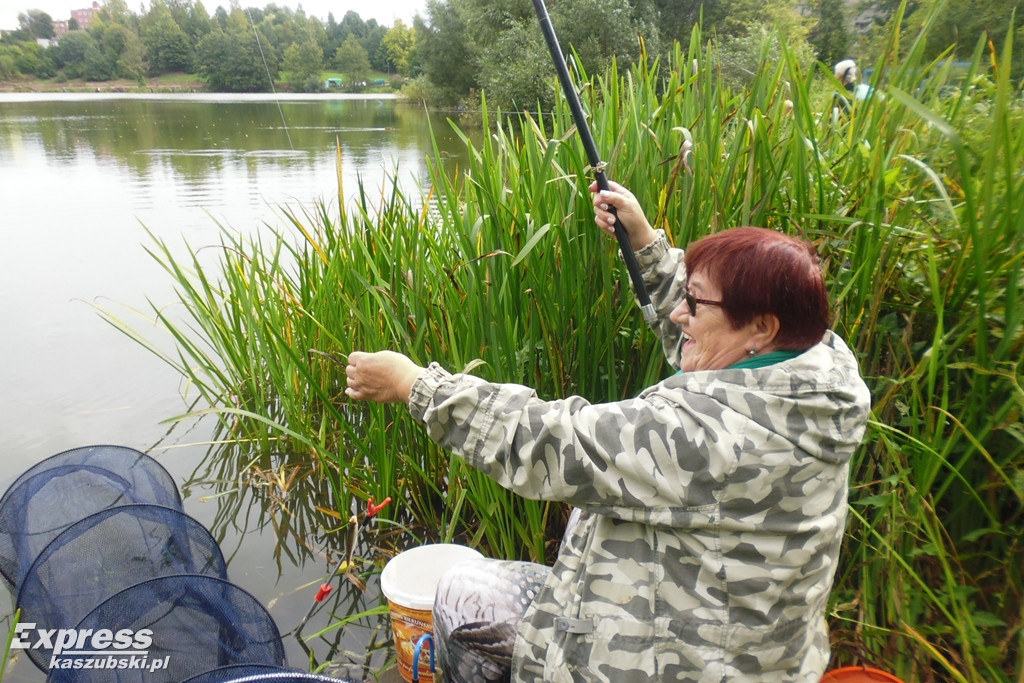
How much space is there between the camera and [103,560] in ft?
7.29

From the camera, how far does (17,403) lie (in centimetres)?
482

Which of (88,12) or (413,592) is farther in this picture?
(88,12)

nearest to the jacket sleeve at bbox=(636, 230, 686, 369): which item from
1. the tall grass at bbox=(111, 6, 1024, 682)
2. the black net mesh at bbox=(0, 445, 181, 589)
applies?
the tall grass at bbox=(111, 6, 1024, 682)

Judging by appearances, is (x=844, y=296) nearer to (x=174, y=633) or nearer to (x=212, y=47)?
(x=174, y=633)

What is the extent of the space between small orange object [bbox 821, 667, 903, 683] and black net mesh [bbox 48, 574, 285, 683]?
1.38 m

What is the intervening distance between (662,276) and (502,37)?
1952 centimetres

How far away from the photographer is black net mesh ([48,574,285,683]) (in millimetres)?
1794

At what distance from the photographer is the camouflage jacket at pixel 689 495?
1145 millimetres

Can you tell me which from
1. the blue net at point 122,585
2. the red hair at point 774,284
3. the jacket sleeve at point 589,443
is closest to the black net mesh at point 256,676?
the blue net at point 122,585

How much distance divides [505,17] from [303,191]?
1340 cm

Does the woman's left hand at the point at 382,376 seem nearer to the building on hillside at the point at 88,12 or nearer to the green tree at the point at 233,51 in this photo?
the green tree at the point at 233,51

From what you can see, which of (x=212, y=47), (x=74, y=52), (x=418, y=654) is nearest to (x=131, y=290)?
(x=418, y=654)

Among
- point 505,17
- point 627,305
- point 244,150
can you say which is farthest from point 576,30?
point 627,305

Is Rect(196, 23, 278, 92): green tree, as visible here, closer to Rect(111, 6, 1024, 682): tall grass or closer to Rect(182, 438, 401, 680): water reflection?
Rect(182, 438, 401, 680): water reflection
